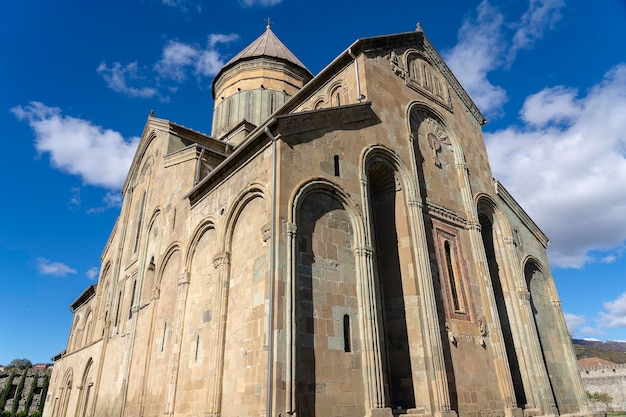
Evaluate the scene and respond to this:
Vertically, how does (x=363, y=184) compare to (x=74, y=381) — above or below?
above

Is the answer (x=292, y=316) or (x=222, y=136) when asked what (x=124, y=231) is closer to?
(x=222, y=136)

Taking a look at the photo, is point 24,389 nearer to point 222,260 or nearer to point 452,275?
point 222,260

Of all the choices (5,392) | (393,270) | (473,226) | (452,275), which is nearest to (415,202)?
(393,270)

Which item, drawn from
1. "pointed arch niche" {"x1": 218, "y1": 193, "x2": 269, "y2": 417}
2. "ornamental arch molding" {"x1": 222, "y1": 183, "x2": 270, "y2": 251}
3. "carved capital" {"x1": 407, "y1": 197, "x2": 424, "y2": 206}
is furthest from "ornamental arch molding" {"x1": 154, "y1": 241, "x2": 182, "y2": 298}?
"carved capital" {"x1": 407, "y1": 197, "x2": 424, "y2": 206}

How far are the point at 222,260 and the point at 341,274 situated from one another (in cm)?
300

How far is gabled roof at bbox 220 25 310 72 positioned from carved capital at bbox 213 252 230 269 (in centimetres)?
1654

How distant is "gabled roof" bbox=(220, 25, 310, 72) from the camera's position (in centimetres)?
2336

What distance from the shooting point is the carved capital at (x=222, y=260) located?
9719mm

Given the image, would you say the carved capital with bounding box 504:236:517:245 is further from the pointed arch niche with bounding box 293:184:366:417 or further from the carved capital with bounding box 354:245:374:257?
the pointed arch niche with bounding box 293:184:366:417

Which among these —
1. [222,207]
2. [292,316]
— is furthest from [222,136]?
[292,316]

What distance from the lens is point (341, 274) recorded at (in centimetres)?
870

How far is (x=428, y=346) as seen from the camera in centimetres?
952

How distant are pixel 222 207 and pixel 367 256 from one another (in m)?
4.09

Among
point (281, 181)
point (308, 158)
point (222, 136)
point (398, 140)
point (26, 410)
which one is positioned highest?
point (222, 136)
